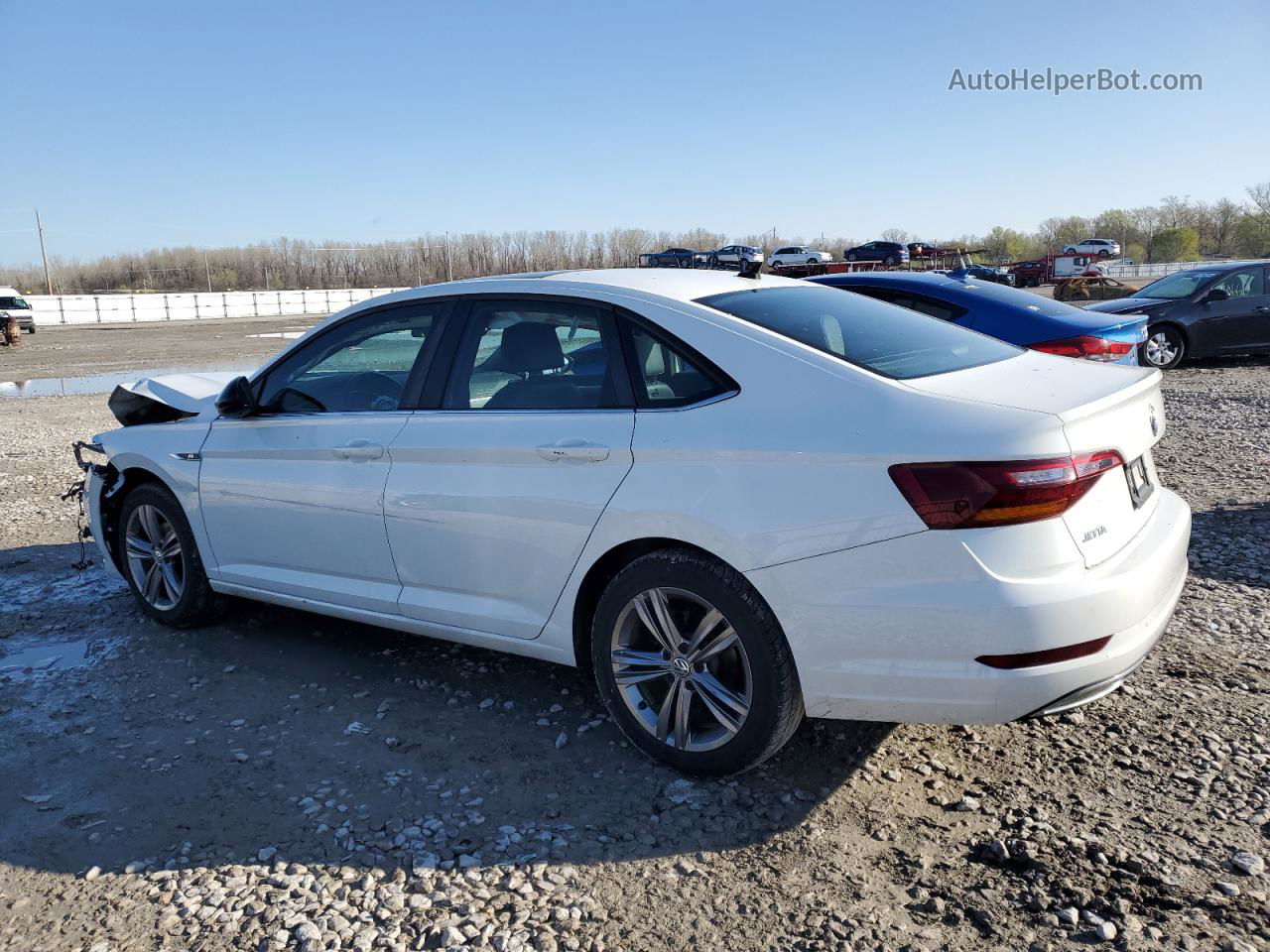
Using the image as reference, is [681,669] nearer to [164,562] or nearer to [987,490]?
[987,490]

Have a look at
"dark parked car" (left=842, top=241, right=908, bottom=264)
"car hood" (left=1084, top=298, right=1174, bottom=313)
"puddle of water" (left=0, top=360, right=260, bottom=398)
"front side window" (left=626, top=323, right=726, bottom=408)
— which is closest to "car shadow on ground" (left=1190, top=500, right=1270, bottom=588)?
"front side window" (left=626, top=323, right=726, bottom=408)

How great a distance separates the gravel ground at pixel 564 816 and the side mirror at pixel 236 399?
47.2 inches

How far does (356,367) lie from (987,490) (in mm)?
2916

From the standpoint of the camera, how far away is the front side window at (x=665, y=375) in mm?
Result: 3393

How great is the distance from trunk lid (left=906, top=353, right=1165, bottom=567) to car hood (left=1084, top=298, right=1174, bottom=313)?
11.3 m

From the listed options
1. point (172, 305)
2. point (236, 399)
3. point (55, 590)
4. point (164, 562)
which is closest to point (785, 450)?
point (236, 399)

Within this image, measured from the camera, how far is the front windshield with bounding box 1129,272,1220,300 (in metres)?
14.8

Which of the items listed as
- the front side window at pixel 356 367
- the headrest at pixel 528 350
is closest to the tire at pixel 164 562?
the front side window at pixel 356 367

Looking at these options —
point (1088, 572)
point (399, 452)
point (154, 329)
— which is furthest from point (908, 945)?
point (154, 329)

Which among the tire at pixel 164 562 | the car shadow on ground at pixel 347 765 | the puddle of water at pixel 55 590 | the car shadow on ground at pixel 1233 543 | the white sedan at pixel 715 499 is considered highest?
the white sedan at pixel 715 499

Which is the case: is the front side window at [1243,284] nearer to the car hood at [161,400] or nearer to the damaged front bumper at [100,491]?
the car hood at [161,400]

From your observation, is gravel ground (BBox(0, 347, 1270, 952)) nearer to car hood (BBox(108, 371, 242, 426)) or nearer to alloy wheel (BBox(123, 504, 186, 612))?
alloy wheel (BBox(123, 504, 186, 612))

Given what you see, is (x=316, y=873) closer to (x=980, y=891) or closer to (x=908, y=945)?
(x=908, y=945)

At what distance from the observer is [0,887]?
9.93 ft
